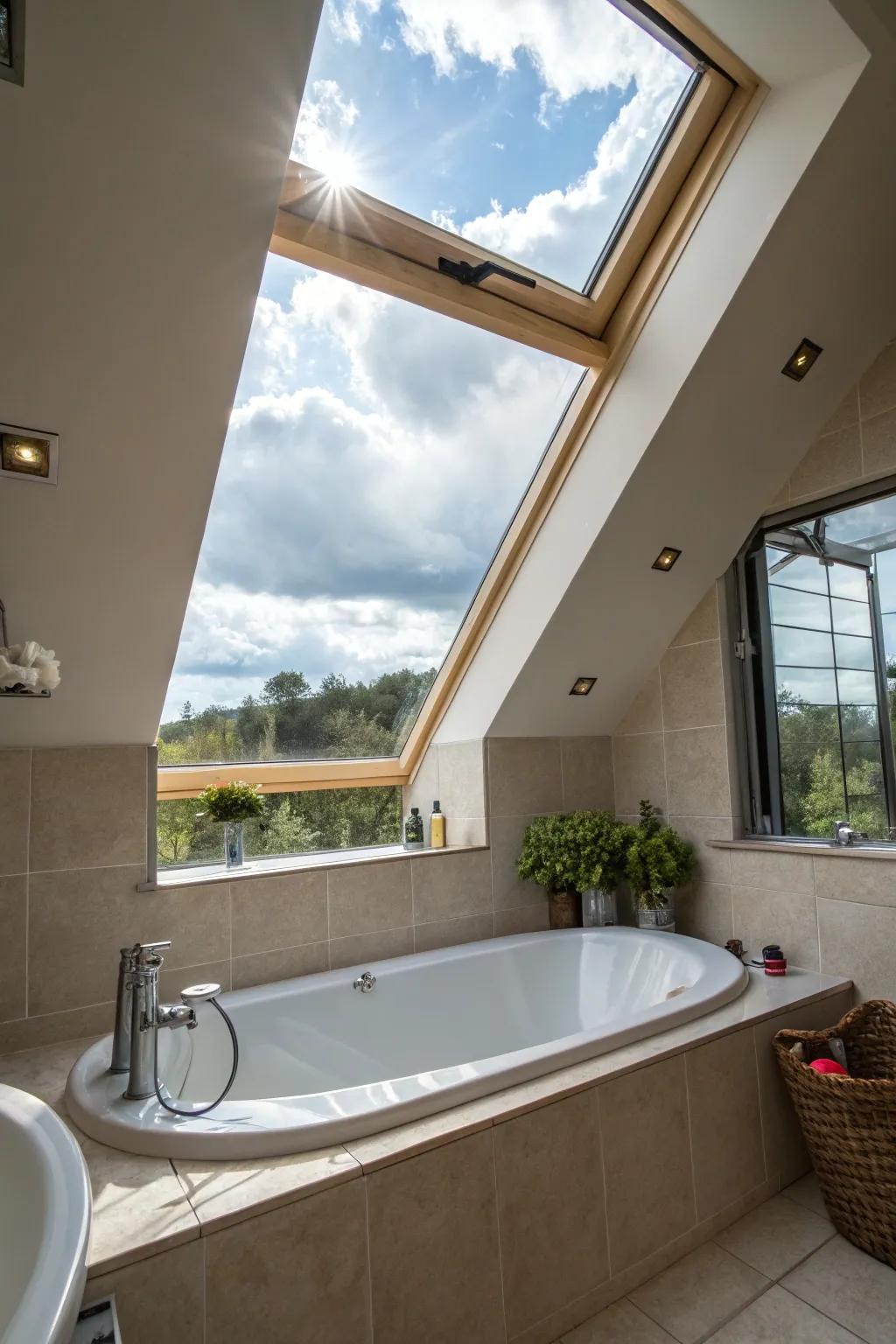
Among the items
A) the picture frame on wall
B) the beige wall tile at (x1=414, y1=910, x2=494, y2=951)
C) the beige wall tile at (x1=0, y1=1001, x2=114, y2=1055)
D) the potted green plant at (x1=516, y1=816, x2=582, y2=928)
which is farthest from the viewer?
the potted green plant at (x1=516, y1=816, x2=582, y2=928)

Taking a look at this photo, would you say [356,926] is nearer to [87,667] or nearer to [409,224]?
[87,667]

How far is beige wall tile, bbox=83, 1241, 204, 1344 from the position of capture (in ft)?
3.96

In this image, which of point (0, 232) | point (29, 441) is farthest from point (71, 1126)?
point (0, 232)

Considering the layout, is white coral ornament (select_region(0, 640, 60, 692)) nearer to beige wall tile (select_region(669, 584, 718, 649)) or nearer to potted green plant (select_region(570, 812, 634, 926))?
potted green plant (select_region(570, 812, 634, 926))

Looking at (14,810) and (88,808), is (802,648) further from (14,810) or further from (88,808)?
(14,810)

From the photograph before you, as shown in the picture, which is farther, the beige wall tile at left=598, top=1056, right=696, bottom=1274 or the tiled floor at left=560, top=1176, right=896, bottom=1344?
the beige wall tile at left=598, top=1056, right=696, bottom=1274

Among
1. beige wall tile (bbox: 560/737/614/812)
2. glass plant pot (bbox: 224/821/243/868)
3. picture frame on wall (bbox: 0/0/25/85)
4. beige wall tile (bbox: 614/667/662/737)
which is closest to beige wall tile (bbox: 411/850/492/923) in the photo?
beige wall tile (bbox: 560/737/614/812)

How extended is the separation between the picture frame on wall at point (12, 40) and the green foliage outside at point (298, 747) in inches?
73.6

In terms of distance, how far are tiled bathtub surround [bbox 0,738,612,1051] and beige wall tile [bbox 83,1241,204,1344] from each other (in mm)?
1172

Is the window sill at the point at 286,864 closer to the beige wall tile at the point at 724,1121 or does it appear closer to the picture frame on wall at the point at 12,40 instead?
the beige wall tile at the point at 724,1121

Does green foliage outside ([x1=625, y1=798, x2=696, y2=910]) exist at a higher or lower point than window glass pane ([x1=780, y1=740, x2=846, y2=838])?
lower

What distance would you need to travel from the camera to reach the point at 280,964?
8.52 feet

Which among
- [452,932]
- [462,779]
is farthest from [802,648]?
[452,932]

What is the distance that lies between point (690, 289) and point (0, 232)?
5.82ft
